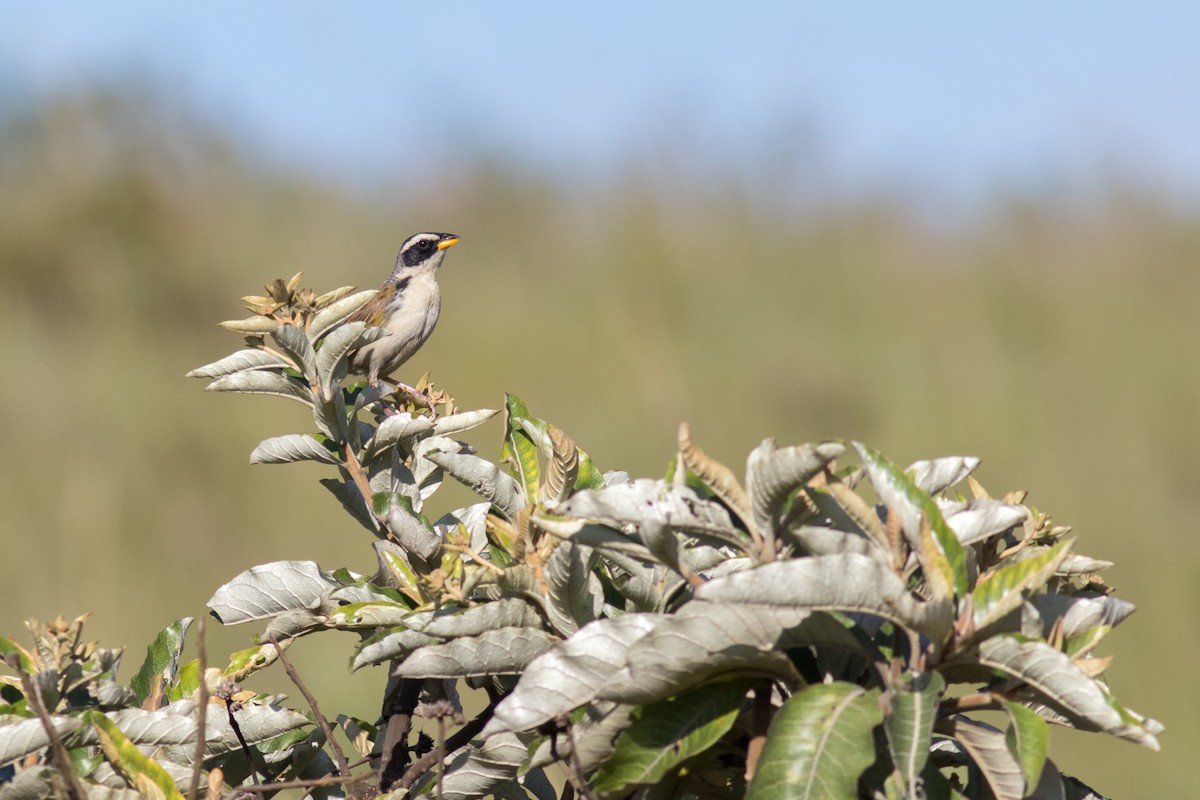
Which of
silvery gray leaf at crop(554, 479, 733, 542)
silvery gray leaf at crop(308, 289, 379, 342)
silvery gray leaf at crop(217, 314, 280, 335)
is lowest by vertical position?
silvery gray leaf at crop(554, 479, 733, 542)

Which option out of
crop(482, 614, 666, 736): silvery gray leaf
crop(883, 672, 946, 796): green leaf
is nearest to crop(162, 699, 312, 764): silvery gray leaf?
crop(482, 614, 666, 736): silvery gray leaf

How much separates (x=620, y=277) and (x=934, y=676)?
33.7 ft

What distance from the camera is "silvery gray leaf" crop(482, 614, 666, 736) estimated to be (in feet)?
6.41

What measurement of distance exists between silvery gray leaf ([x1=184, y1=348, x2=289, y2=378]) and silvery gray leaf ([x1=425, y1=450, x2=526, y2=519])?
0.36 m

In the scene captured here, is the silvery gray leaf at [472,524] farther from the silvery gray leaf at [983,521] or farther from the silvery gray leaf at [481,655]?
the silvery gray leaf at [983,521]

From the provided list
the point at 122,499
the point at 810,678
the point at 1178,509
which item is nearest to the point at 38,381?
the point at 122,499

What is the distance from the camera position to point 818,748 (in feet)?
5.94

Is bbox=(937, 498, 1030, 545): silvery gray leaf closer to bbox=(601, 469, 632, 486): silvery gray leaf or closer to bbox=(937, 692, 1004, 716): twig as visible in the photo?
bbox=(937, 692, 1004, 716): twig

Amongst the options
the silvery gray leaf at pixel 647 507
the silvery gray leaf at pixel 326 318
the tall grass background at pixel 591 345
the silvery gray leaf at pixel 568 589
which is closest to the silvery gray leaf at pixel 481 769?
the silvery gray leaf at pixel 568 589

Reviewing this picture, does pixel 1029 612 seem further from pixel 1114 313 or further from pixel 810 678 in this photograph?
pixel 1114 313

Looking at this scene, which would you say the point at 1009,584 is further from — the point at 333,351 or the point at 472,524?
the point at 333,351

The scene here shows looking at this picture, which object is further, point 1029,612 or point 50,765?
point 50,765

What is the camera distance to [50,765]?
2191 mm

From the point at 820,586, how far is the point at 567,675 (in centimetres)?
42
